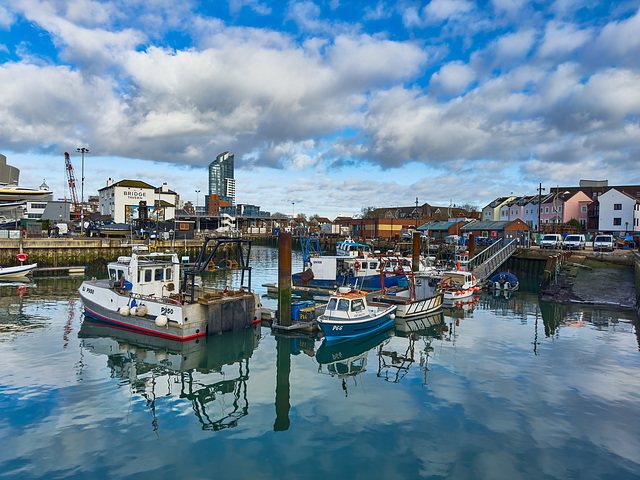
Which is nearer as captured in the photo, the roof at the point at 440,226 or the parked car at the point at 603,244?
the parked car at the point at 603,244

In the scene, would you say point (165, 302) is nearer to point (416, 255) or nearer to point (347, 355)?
point (347, 355)

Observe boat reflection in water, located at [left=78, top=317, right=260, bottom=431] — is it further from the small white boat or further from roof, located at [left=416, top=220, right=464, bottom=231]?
roof, located at [left=416, top=220, right=464, bottom=231]

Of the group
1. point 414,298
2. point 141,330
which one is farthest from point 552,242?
point 141,330

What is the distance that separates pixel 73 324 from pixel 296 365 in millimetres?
15820

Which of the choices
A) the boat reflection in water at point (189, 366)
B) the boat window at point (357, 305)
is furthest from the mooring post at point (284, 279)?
the boat window at point (357, 305)

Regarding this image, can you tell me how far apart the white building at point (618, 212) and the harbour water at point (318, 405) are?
5605 centimetres

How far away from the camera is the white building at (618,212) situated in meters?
67.2

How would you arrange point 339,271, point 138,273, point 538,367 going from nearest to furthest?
1. point 538,367
2. point 138,273
3. point 339,271

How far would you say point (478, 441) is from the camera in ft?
37.8

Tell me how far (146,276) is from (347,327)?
1233 cm

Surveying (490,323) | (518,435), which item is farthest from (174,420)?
(490,323)

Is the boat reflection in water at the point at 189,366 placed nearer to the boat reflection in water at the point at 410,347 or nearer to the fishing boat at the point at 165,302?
the fishing boat at the point at 165,302

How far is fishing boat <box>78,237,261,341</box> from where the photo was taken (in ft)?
68.4

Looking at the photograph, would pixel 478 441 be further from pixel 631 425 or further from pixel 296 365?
pixel 296 365
